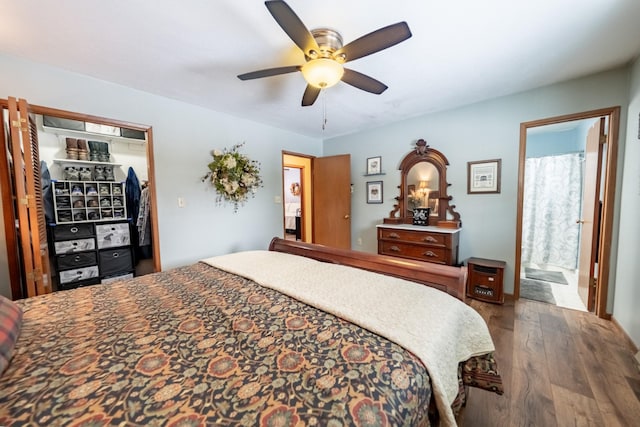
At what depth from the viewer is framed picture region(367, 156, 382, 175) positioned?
3.73m

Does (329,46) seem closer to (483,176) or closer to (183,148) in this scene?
(183,148)

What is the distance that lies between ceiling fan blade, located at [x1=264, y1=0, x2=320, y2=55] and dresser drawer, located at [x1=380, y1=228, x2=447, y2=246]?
2.29 metres

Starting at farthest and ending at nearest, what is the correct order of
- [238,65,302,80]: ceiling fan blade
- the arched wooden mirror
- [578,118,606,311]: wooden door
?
the arched wooden mirror, [578,118,606,311]: wooden door, [238,65,302,80]: ceiling fan blade

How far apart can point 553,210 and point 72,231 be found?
22.7 ft

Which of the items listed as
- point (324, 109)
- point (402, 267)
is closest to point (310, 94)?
point (324, 109)

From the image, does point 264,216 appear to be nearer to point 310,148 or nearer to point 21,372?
point 310,148

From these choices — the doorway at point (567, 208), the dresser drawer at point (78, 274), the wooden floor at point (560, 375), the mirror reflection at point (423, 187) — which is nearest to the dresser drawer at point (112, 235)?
the dresser drawer at point (78, 274)

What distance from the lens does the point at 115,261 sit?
10.8 feet

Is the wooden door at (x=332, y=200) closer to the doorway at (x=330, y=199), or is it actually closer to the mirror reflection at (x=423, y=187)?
the doorway at (x=330, y=199)

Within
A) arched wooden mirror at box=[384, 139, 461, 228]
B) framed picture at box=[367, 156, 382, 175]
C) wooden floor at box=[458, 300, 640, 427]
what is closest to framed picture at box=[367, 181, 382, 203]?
framed picture at box=[367, 156, 382, 175]

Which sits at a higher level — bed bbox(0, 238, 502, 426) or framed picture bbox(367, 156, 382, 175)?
framed picture bbox(367, 156, 382, 175)

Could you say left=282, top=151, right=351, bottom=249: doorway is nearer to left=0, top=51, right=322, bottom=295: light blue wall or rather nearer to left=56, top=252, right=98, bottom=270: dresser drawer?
left=0, top=51, right=322, bottom=295: light blue wall

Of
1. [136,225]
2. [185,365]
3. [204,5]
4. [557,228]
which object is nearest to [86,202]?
[136,225]

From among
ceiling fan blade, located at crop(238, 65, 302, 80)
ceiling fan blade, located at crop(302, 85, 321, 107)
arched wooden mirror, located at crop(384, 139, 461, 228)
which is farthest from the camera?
arched wooden mirror, located at crop(384, 139, 461, 228)
